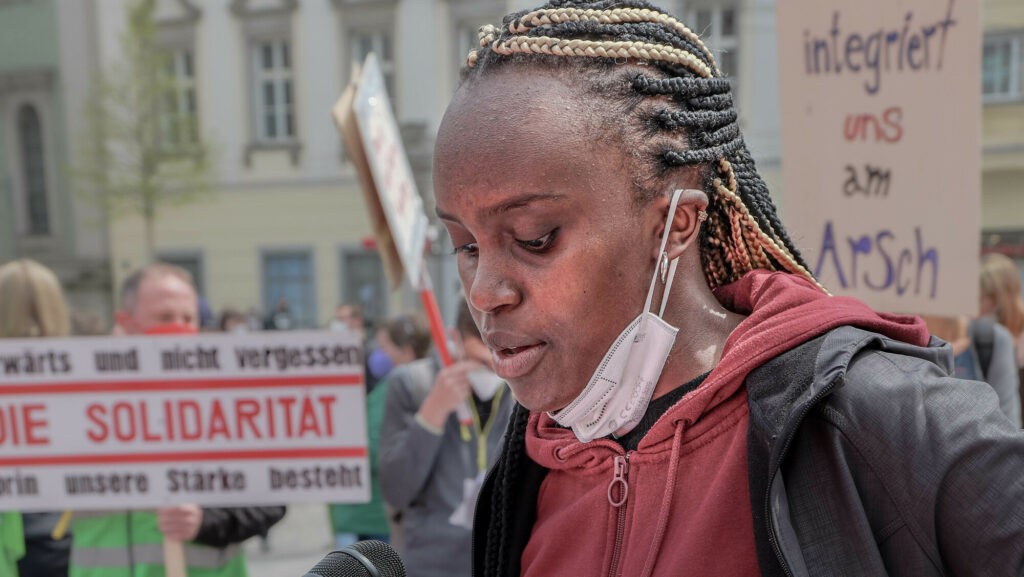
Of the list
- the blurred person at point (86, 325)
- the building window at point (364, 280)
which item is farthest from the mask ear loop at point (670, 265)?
the building window at point (364, 280)

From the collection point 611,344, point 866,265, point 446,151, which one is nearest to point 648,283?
point 611,344

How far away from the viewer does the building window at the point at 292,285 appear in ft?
63.7

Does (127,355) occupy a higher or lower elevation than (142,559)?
higher

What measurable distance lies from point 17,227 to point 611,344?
2364cm

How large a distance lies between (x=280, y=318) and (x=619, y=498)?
15911 millimetres

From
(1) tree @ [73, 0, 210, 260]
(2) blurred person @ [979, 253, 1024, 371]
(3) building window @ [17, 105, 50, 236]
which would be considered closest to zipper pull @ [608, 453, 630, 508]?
(2) blurred person @ [979, 253, 1024, 371]

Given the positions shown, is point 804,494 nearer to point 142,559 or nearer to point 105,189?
point 142,559

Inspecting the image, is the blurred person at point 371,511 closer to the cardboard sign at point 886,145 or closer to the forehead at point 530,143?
the cardboard sign at point 886,145

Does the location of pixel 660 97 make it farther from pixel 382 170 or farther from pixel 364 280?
pixel 364 280

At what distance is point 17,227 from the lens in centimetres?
2142

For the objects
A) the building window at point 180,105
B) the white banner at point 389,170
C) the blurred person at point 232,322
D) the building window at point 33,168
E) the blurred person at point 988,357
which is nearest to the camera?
the white banner at point 389,170

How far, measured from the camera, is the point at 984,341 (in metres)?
4.05

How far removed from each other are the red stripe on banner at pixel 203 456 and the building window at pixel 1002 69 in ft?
51.5

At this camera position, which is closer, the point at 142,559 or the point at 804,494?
the point at 804,494
